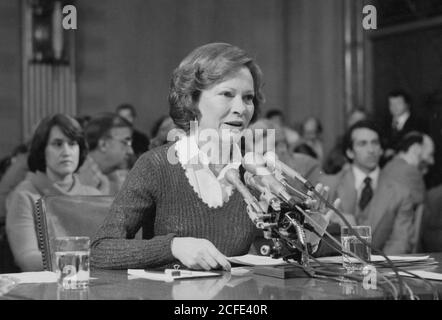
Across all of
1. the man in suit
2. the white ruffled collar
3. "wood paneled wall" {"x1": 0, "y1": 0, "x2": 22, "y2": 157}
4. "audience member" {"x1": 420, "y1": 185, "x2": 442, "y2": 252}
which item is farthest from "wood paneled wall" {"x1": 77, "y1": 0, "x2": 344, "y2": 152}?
the white ruffled collar

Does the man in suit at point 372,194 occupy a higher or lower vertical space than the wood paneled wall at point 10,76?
lower

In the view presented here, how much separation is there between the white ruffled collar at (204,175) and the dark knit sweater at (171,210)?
2cm

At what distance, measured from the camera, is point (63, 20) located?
25.2ft

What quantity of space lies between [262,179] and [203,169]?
648mm

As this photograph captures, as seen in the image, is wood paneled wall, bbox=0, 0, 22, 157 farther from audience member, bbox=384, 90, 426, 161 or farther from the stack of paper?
the stack of paper

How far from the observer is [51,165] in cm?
393

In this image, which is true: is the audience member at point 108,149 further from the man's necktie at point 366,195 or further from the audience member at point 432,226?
the audience member at point 432,226

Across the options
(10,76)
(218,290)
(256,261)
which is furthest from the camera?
(10,76)

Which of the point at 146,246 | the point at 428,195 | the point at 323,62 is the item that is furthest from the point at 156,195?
the point at 323,62

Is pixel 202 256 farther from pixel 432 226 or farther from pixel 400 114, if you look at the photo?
pixel 400 114

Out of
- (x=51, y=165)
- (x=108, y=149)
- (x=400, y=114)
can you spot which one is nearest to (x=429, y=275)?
(x=51, y=165)

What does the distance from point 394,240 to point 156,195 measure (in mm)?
2381

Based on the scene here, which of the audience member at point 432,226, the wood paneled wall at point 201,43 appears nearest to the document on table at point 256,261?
the audience member at point 432,226

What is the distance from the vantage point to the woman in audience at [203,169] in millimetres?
2311
